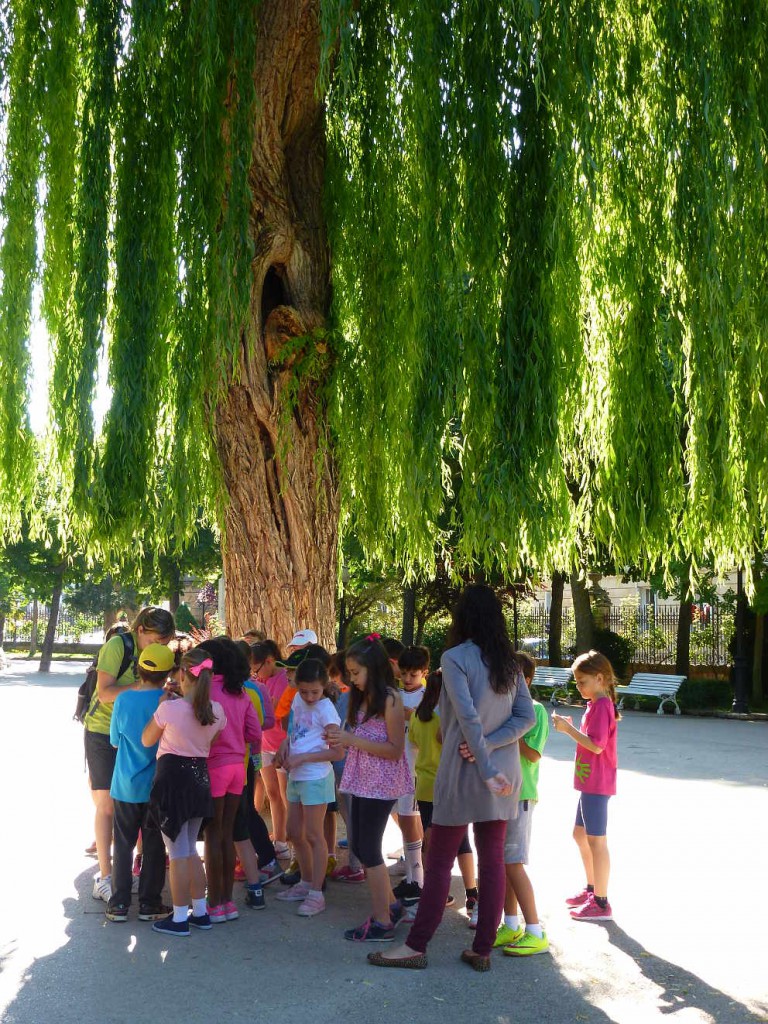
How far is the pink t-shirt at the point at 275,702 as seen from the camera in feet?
23.6

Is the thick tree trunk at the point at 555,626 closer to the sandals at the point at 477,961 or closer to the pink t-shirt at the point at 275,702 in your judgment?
the pink t-shirt at the point at 275,702

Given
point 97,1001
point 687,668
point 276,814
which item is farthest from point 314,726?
point 687,668

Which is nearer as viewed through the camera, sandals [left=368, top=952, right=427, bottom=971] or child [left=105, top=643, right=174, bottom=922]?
sandals [left=368, top=952, right=427, bottom=971]

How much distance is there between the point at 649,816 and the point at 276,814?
12.7 feet

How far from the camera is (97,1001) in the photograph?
448 cm

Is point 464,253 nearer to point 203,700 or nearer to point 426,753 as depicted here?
point 203,700

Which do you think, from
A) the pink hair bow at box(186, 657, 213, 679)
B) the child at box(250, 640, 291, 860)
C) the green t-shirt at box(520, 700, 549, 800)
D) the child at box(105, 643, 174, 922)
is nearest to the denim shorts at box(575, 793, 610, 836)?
the green t-shirt at box(520, 700, 549, 800)

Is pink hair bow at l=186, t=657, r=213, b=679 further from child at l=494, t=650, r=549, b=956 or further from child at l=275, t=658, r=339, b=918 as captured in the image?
child at l=494, t=650, r=549, b=956

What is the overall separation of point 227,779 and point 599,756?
7.28 ft

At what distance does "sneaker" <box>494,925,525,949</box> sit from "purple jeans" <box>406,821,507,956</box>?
33cm

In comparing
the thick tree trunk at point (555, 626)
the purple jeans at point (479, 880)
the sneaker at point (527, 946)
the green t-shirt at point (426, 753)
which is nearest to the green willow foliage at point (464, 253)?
the green t-shirt at point (426, 753)

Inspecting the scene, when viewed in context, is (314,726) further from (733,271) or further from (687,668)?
(687,668)

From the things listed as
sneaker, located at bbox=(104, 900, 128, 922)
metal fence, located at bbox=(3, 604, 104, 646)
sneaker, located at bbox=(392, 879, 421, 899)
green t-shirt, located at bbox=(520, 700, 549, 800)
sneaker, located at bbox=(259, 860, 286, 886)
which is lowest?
metal fence, located at bbox=(3, 604, 104, 646)

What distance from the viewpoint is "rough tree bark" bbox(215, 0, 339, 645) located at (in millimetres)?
7219
